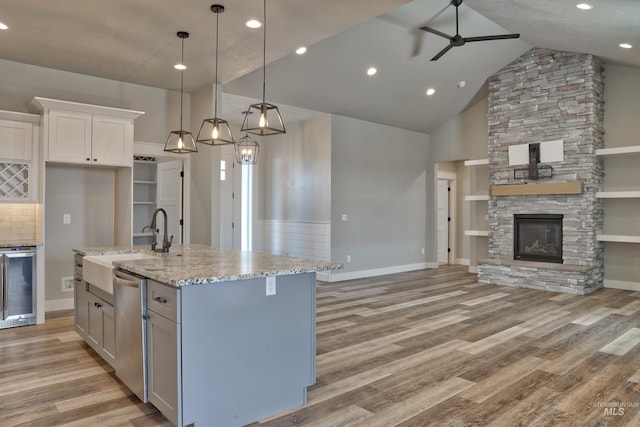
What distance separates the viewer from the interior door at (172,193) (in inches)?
246

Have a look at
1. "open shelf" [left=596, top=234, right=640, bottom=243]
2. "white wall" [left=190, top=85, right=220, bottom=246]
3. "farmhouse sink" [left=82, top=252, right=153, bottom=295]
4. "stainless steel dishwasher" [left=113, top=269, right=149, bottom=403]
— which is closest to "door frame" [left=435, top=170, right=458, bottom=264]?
"open shelf" [left=596, top=234, right=640, bottom=243]

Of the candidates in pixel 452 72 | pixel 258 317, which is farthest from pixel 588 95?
pixel 258 317

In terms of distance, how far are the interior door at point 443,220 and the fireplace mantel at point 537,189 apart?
267 cm

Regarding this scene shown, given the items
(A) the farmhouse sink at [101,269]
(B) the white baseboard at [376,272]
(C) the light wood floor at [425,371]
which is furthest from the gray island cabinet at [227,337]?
(B) the white baseboard at [376,272]

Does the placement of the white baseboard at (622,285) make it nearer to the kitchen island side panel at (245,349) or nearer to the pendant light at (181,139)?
the kitchen island side panel at (245,349)

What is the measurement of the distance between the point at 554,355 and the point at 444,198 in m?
6.92

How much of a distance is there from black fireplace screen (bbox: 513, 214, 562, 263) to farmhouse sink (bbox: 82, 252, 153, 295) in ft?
20.7

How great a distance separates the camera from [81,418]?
2596 mm

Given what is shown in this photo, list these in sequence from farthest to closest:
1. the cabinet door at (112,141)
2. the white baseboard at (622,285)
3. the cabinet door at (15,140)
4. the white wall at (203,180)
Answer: the white baseboard at (622,285), the white wall at (203,180), the cabinet door at (112,141), the cabinet door at (15,140)

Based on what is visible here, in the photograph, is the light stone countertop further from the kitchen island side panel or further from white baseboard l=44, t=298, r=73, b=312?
white baseboard l=44, t=298, r=73, b=312

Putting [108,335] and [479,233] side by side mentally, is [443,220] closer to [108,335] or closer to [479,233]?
[479,233]

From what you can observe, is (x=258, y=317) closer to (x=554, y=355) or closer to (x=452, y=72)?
(x=554, y=355)

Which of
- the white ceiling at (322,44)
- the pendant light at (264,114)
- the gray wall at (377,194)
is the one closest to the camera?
the pendant light at (264,114)

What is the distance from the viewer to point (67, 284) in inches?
211
